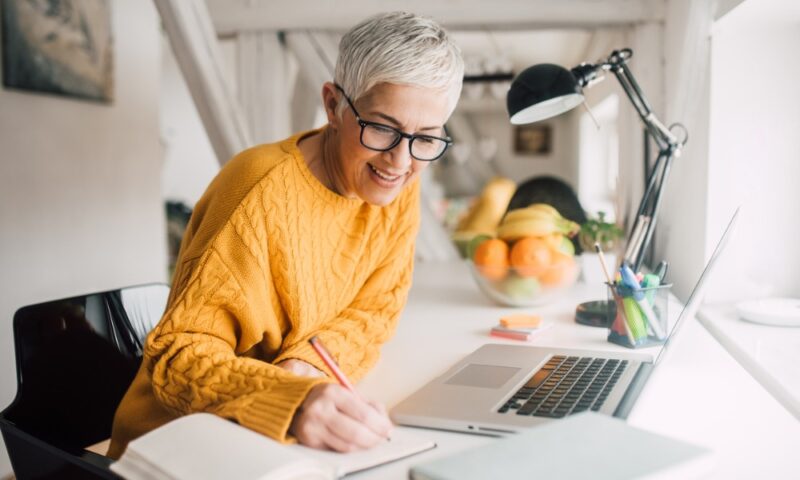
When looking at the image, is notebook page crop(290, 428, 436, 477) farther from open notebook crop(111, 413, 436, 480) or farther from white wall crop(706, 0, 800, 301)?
white wall crop(706, 0, 800, 301)

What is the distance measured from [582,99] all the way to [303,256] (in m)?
0.78

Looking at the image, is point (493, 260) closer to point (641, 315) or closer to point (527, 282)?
point (527, 282)

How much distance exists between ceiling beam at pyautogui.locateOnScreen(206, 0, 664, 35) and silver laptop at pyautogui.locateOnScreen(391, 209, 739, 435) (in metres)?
1.26

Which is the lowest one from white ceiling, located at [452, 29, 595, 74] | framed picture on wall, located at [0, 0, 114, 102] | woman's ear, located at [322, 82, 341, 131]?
woman's ear, located at [322, 82, 341, 131]

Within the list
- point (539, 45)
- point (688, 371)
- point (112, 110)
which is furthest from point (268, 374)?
point (539, 45)

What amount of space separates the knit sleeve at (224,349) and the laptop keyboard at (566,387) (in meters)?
0.31

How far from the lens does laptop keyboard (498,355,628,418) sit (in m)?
0.92

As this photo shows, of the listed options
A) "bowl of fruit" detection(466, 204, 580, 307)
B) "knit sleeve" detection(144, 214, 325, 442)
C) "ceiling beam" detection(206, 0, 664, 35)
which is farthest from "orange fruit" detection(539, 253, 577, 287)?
"ceiling beam" detection(206, 0, 664, 35)

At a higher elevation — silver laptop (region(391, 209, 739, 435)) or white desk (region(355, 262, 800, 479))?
silver laptop (region(391, 209, 739, 435))

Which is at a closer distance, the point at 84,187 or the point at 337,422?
the point at 337,422

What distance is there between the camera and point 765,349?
1225mm

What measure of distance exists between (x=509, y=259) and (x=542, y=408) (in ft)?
2.60

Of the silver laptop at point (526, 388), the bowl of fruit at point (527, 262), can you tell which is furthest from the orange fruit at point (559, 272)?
the silver laptop at point (526, 388)

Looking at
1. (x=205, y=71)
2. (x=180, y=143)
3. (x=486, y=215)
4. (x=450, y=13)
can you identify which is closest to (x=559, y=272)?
(x=450, y=13)
